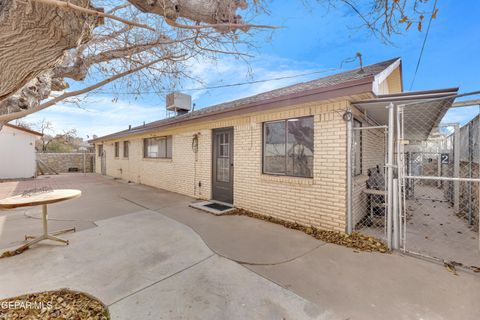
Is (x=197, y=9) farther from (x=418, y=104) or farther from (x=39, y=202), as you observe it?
(x=418, y=104)

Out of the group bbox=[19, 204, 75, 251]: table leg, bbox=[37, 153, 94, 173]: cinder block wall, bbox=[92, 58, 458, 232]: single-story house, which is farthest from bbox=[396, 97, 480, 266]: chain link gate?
bbox=[37, 153, 94, 173]: cinder block wall

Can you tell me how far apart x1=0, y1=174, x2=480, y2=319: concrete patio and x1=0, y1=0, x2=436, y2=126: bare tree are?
2159 millimetres

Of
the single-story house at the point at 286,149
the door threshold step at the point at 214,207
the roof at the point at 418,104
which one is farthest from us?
the door threshold step at the point at 214,207

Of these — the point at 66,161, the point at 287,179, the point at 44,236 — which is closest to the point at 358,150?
the point at 287,179

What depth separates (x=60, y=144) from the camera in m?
26.3

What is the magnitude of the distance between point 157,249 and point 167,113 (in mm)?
11370

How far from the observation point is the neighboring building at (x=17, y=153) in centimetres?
1351

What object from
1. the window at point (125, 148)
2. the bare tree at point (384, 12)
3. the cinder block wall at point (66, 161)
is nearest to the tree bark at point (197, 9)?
the bare tree at point (384, 12)

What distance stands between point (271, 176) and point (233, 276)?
2941 mm

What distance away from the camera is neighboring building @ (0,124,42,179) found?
13515 millimetres

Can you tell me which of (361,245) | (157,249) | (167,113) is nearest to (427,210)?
(361,245)

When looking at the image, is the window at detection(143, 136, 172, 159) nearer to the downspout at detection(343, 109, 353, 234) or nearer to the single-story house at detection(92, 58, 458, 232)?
the single-story house at detection(92, 58, 458, 232)

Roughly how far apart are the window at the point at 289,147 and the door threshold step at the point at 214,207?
1.61m

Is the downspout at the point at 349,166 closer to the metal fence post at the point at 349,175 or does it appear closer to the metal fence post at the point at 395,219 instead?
the metal fence post at the point at 349,175
